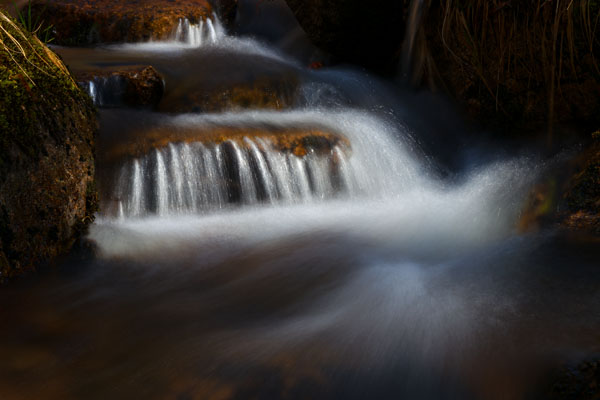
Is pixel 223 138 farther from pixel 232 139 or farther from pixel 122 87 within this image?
pixel 122 87

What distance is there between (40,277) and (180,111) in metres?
2.51

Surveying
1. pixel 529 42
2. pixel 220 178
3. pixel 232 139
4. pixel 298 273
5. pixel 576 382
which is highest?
pixel 529 42

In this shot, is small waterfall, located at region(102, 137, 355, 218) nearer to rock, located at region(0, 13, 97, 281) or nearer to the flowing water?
the flowing water

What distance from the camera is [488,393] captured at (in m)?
1.67

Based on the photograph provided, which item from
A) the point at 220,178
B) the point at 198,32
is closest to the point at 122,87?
the point at 220,178

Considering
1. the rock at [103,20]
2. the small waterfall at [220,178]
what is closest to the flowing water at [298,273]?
the small waterfall at [220,178]

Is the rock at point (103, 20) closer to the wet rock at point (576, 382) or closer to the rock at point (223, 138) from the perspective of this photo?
the rock at point (223, 138)

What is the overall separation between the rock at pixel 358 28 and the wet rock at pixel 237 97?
3.50ft

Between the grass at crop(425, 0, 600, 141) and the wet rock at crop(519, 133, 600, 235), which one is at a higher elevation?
the grass at crop(425, 0, 600, 141)

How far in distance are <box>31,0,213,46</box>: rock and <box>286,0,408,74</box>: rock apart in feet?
6.34

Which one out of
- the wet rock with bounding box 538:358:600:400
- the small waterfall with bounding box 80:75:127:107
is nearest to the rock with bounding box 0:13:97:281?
the small waterfall with bounding box 80:75:127:107

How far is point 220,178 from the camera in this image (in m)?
3.86

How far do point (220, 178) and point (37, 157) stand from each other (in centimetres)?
146

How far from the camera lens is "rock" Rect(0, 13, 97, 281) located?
246 centimetres
